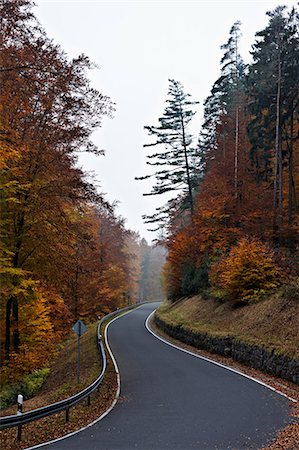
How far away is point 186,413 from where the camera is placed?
32.9 ft

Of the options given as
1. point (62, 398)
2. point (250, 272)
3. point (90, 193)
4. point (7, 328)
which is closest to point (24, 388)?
point (7, 328)

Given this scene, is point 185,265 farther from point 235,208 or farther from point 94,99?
point 94,99

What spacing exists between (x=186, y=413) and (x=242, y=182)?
66.1ft

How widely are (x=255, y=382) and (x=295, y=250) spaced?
1186 centimetres

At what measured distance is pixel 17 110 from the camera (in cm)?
1173

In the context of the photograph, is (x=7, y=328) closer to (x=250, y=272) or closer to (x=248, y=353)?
(x=248, y=353)

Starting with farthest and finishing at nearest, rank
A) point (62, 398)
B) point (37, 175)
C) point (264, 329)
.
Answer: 1. point (264, 329)
2. point (37, 175)
3. point (62, 398)

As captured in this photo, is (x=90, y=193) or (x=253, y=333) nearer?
(x=90, y=193)

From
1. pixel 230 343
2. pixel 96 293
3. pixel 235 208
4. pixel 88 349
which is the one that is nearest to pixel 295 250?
pixel 235 208

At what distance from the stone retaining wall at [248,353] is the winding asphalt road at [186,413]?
1.19 meters

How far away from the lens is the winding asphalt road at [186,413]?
8.07 m

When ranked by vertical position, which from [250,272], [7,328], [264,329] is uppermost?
[250,272]

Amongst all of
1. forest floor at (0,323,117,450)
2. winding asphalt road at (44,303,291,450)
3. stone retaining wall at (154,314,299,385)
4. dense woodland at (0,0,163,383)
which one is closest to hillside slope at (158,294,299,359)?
stone retaining wall at (154,314,299,385)

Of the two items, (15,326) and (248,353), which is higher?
(15,326)
